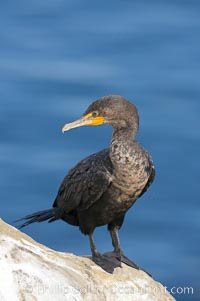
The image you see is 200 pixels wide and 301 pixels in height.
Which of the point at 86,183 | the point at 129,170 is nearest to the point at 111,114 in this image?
the point at 129,170

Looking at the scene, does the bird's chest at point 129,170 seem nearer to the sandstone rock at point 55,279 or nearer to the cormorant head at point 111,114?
the cormorant head at point 111,114

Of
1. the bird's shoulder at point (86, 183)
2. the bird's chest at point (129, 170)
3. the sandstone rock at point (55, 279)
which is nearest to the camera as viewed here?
the sandstone rock at point (55, 279)

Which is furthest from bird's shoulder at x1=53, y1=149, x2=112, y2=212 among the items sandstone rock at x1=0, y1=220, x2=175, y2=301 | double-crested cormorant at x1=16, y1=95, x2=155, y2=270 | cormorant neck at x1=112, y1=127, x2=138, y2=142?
sandstone rock at x1=0, y1=220, x2=175, y2=301

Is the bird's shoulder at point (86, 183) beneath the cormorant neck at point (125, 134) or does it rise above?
beneath

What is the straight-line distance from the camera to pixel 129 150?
713 cm

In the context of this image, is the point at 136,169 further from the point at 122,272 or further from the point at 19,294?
the point at 19,294

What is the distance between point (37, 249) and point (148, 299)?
764 millimetres

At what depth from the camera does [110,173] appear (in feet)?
23.7

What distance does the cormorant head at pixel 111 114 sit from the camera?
282 inches

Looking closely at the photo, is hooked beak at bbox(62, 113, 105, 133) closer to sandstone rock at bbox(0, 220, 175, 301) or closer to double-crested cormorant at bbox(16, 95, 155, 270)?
double-crested cormorant at bbox(16, 95, 155, 270)

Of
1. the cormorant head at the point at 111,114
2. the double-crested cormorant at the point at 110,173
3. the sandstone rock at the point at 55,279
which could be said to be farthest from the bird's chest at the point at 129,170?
the sandstone rock at the point at 55,279

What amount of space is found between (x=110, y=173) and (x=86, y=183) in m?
0.20

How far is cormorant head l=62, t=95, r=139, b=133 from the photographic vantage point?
7.16 metres

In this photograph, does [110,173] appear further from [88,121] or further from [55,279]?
[55,279]
